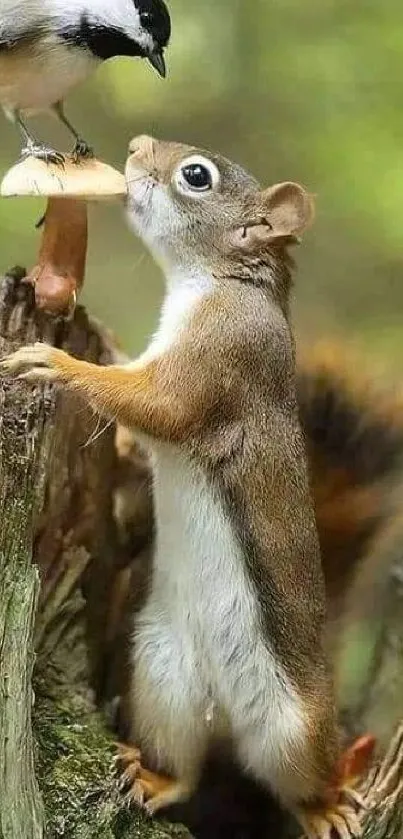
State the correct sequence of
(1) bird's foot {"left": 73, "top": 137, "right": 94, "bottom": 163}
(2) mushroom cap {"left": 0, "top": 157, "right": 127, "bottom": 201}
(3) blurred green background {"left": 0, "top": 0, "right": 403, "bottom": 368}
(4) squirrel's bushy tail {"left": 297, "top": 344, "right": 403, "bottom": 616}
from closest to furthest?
(2) mushroom cap {"left": 0, "top": 157, "right": 127, "bottom": 201}
(1) bird's foot {"left": 73, "top": 137, "right": 94, "bottom": 163}
(4) squirrel's bushy tail {"left": 297, "top": 344, "right": 403, "bottom": 616}
(3) blurred green background {"left": 0, "top": 0, "right": 403, "bottom": 368}

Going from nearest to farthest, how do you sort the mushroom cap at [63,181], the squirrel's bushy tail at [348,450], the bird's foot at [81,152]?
the mushroom cap at [63,181], the bird's foot at [81,152], the squirrel's bushy tail at [348,450]

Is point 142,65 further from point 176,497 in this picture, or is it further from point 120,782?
point 120,782

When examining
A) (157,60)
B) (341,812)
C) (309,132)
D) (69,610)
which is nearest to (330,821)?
(341,812)

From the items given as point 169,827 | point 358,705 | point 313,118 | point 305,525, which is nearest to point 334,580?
point 358,705

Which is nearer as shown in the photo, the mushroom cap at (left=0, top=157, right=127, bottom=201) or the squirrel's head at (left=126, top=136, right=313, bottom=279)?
the mushroom cap at (left=0, top=157, right=127, bottom=201)

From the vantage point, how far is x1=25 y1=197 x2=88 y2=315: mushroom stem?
1175mm

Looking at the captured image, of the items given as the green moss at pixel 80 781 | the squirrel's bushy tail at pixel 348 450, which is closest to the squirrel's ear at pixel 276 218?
the squirrel's bushy tail at pixel 348 450

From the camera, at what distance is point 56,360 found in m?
1.06

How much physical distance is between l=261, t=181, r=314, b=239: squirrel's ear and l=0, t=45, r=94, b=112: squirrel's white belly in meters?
0.22

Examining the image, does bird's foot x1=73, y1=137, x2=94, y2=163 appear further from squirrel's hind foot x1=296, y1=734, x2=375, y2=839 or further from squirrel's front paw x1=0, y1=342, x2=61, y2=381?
squirrel's hind foot x1=296, y1=734, x2=375, y2=839

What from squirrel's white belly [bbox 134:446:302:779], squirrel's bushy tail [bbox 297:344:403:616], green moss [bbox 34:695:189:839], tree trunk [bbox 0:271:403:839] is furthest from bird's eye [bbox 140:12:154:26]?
green moss [bbox 34:695:189:839]

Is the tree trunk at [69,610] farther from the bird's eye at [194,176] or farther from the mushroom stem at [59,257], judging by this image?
the bird's eye at [194,176]

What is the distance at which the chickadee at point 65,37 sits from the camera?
1019 millimetres

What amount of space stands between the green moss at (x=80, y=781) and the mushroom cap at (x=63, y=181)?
1.78 ft
